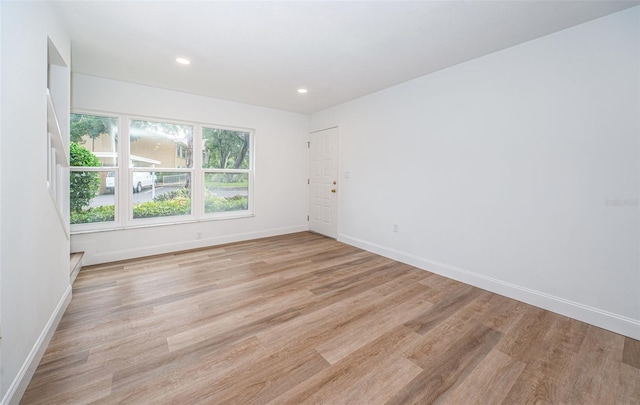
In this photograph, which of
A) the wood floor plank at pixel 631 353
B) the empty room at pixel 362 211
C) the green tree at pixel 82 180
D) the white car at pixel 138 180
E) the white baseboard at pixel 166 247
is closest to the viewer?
the empty room at pixel 362 211

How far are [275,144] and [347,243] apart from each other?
2.40 meters

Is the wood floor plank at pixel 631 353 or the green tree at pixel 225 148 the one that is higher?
the green tree at pixel 225 148

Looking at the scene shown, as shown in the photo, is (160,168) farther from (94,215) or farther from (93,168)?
(94,215)

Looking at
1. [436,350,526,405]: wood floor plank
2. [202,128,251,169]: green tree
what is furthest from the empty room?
[202,128,251,169]: green tree

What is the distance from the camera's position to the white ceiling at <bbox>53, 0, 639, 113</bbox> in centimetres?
206

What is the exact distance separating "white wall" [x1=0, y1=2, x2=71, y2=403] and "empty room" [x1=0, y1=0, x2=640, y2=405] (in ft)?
0.07

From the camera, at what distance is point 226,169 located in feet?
15.4

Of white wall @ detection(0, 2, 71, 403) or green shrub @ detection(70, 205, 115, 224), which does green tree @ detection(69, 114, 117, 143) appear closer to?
green shrub @ detection(70, 205, 115, 224)

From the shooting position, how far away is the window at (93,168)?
3.41 m

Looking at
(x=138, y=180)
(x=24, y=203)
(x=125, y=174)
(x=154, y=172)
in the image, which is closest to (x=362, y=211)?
(x=154, y=172)

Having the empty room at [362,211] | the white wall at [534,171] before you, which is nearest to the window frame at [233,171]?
the empty room at [362,211]

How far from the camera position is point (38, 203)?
1.74 meters

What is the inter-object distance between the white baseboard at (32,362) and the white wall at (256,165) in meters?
1.67

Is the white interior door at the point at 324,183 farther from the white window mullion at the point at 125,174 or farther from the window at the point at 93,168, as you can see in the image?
the window at the point at 93,168
